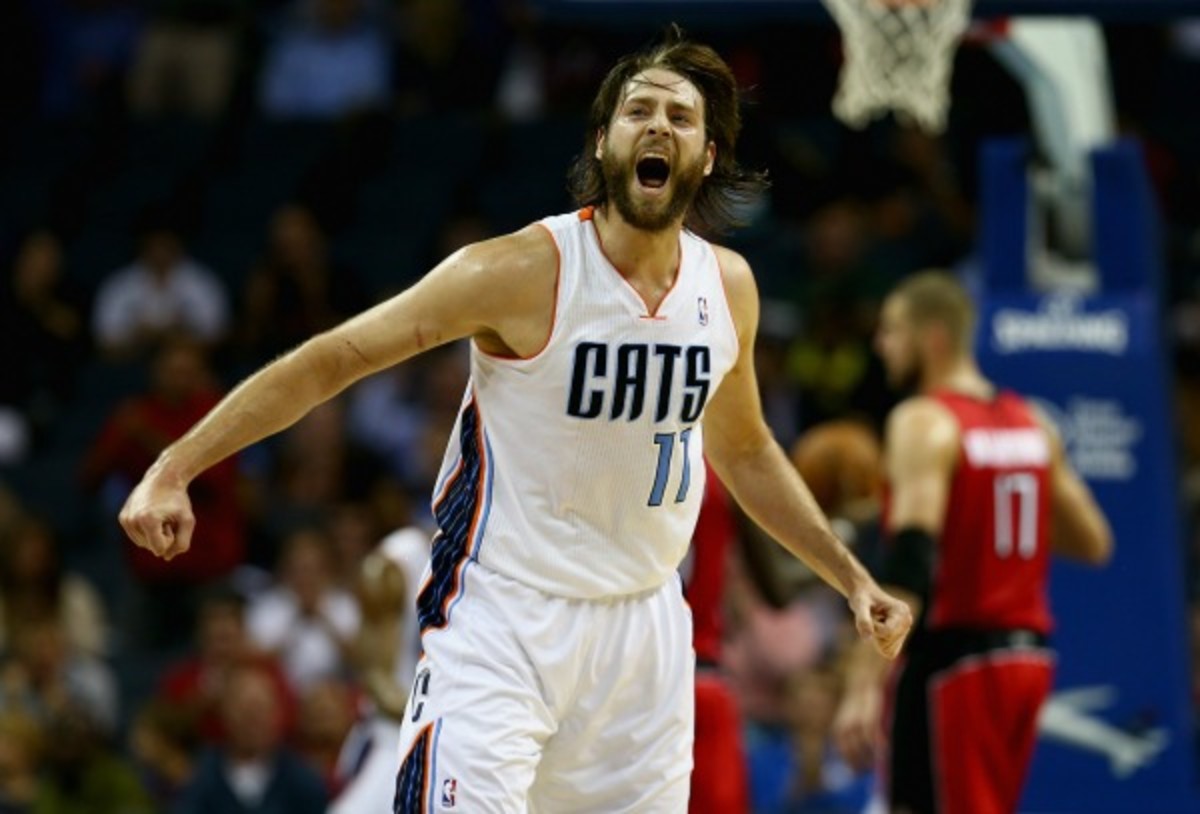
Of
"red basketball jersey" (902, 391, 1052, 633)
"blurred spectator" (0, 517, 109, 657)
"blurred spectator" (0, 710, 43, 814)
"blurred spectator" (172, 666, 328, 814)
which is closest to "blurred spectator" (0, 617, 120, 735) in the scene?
"blurred spectator" (0, 710, 43, 814)

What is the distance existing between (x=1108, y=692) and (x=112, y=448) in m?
6.52

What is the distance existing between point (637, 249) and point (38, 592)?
29.6 feet

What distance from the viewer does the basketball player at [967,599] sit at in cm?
844

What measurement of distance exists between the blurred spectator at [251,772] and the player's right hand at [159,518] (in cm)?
591

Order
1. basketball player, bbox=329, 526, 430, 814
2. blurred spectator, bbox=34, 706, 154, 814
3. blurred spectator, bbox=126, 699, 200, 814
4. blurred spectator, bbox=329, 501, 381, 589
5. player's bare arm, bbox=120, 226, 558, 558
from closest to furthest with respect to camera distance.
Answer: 1. player's bare arm, bbox=120, 226, 558, 558
2. basketball player, bbox=329, 526, 430, 814
3. blurred spectator, bbox=34, 706, 154, 814
4. blurred spectator, bbox=126, 699, 200, 814
5. blurred spectator, bbox=329, 501, 381, 589

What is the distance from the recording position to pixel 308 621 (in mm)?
13336

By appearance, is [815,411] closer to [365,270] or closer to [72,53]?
[365,270]

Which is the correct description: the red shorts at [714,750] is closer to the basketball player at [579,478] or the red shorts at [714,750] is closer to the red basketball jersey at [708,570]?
the red basketball jersey at [708,570]

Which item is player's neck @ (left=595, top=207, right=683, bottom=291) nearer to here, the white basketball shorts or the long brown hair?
the long brown hair

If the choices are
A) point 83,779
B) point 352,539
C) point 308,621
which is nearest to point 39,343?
point 352,539

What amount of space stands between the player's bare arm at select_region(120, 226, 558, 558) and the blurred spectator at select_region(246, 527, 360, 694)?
769 centimetres

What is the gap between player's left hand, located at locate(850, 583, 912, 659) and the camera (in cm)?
581

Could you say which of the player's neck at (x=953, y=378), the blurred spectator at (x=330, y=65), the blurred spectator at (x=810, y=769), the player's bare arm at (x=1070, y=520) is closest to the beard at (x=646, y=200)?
the player's neck at (x=953, y=378)

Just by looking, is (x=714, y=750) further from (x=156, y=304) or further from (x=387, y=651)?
(x=156, y=304)
